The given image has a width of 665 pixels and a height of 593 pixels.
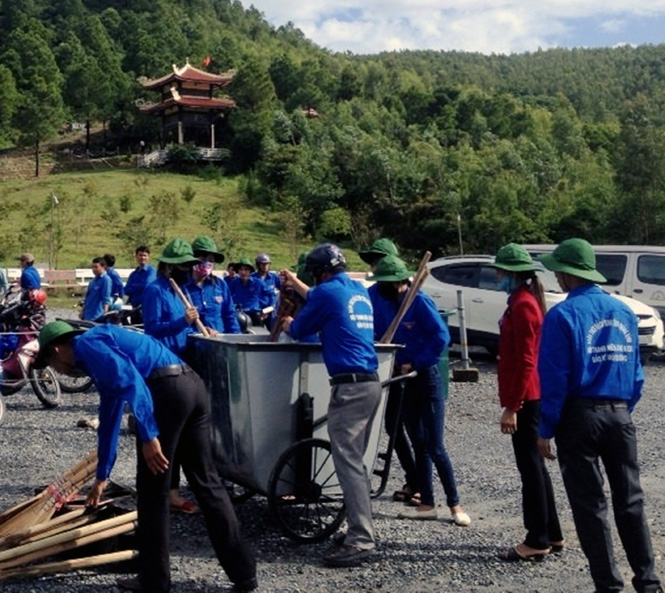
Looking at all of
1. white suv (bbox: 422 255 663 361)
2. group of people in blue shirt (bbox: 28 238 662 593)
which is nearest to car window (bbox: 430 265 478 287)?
white suv (bbox: 422 255 663 361)

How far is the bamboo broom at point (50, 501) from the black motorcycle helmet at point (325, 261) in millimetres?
1664

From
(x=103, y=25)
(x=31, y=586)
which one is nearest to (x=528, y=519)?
(x=31, y=586)

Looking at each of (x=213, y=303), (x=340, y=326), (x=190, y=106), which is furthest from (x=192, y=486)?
(x=190, y=106)

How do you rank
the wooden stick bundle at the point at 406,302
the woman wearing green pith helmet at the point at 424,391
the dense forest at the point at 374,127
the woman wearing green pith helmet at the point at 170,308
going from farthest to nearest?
the dense forest at the point at 374,127, the woman wearing green pith helmet at the point at 170,308, the woman wearing green pith helmet at the point at 424,391, the wooden stick bundle at the point at 406,302

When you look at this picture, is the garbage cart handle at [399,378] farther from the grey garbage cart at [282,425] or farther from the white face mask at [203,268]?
the white face mask at [203,268]

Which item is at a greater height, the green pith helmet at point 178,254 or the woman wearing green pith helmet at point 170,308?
the green pith helmet at point 178,254

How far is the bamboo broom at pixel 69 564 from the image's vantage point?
17.4 feet

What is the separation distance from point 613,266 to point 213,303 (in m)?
10.6

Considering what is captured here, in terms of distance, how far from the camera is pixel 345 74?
98.8 meters

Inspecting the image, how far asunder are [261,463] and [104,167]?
2701 inches

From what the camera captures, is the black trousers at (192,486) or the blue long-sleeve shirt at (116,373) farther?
the black trousers at (192,486)

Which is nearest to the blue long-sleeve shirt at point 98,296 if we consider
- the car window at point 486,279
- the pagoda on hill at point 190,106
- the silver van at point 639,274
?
the car window at point 486,279

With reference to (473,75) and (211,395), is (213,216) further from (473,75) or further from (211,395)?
(473,75)

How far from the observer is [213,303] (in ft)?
27.0
